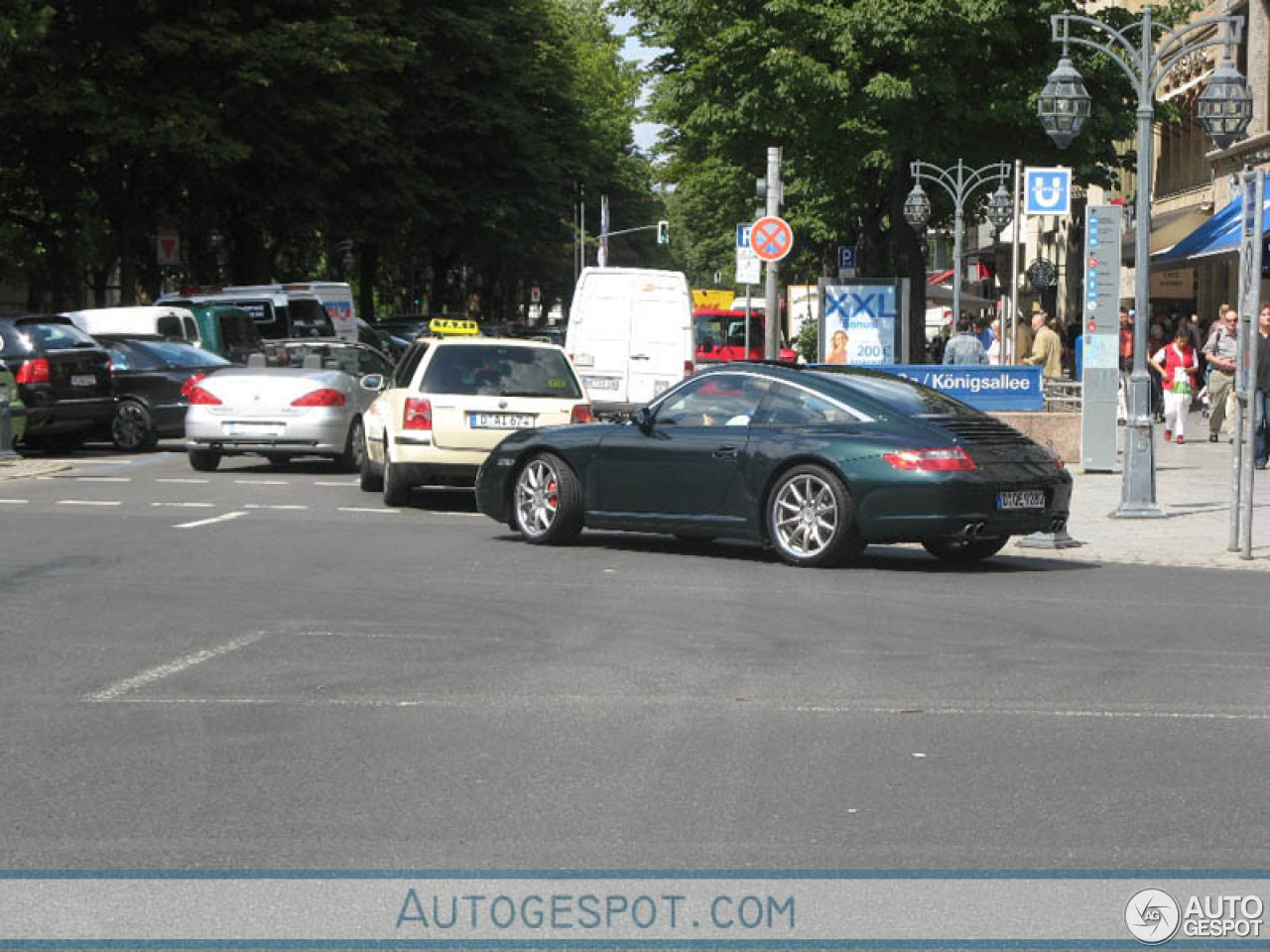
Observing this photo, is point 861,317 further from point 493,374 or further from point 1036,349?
point 493,374

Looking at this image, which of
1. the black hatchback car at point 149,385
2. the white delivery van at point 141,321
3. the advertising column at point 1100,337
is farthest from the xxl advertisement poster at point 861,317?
the white delivery van at point 141,321

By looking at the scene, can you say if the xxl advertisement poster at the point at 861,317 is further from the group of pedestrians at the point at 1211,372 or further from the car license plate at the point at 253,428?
the car license plate at the point at 253,428

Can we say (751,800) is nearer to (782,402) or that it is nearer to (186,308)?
(782,402)

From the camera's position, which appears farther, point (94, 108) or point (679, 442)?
point (94, 108)

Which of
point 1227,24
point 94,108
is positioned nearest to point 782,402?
point 1227,24

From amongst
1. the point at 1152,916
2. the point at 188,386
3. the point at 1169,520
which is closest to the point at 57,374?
the point at 188,386

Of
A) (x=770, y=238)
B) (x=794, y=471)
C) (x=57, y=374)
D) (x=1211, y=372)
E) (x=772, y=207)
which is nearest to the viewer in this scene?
(x=794, y=471)

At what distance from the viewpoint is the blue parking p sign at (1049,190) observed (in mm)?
27797

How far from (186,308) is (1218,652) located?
25.8 m

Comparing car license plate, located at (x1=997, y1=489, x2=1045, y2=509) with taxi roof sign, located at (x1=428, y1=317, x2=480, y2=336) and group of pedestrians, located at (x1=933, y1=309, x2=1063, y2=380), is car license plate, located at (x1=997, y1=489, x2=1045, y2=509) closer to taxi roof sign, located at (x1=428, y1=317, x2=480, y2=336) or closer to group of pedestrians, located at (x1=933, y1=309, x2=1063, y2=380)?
group of pedestrians, located at (x1=933, y1=309, x2=1063, y2=380)

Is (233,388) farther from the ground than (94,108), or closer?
closer

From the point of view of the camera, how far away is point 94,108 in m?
42.1

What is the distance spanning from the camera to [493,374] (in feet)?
63.9

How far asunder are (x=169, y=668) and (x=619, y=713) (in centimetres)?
221
